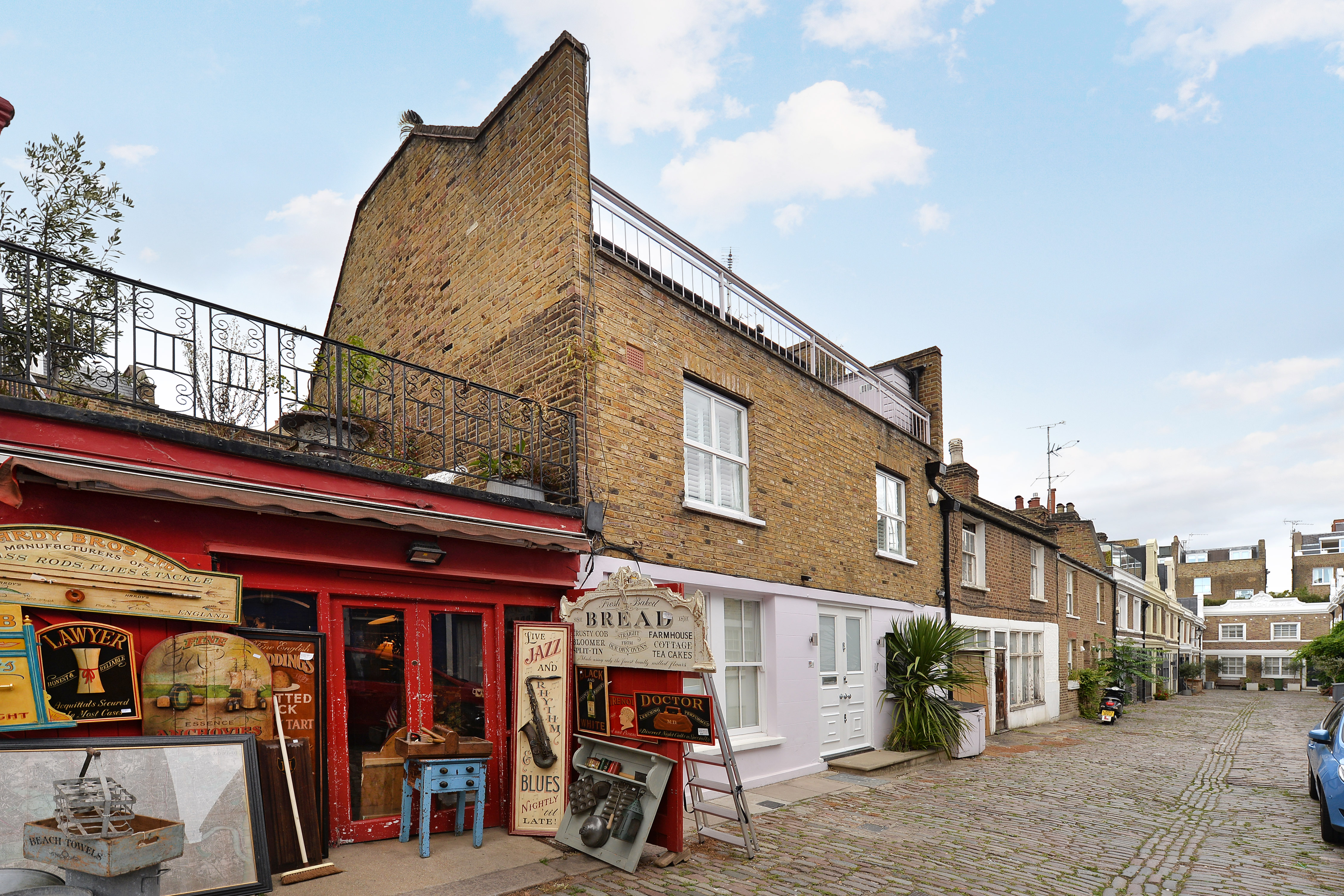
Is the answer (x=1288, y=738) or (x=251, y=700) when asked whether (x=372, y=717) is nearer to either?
(x=251, y=700)

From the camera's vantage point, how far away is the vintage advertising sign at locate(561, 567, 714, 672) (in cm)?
645

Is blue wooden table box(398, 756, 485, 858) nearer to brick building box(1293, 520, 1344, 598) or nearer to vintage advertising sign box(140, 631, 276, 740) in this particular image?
vintage advertising sign box(140, 631, 276, 740)

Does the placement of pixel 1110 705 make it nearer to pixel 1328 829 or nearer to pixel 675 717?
pixel 1328 829

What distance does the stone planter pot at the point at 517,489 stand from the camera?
748cm

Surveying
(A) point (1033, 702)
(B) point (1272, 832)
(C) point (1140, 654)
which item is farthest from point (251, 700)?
(C) point (1140, 654)

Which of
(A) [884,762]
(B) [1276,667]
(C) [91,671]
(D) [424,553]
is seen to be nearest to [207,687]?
(C) [91,671]

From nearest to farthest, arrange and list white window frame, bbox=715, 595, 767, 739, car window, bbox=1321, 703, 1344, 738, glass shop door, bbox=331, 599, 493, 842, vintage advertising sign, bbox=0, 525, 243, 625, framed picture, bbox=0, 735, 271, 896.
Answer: framed picture, bbox=0, 735, 271, 896 < vintage advertising sign, bbox=0, 525, 243, 625 < glass shop door, bbox=331, 599, 493, 842 < car window, bbox=1321, 703, 1344, 738 < white window frame, bbox=715, 595, 767, 739

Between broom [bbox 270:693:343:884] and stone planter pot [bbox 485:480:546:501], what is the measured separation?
2689 mm

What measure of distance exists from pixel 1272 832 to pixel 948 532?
7.80 meters

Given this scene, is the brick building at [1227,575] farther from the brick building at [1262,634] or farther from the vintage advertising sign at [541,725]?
the vintage advertising sign at [541,725]

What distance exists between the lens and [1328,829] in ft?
25.2

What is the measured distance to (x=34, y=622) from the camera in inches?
184

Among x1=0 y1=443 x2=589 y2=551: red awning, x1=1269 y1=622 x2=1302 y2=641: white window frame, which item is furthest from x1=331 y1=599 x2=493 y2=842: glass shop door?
x1=1269 y1=622 x2=1302 y2=641: white window frame

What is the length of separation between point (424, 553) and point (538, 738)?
1.86 m
